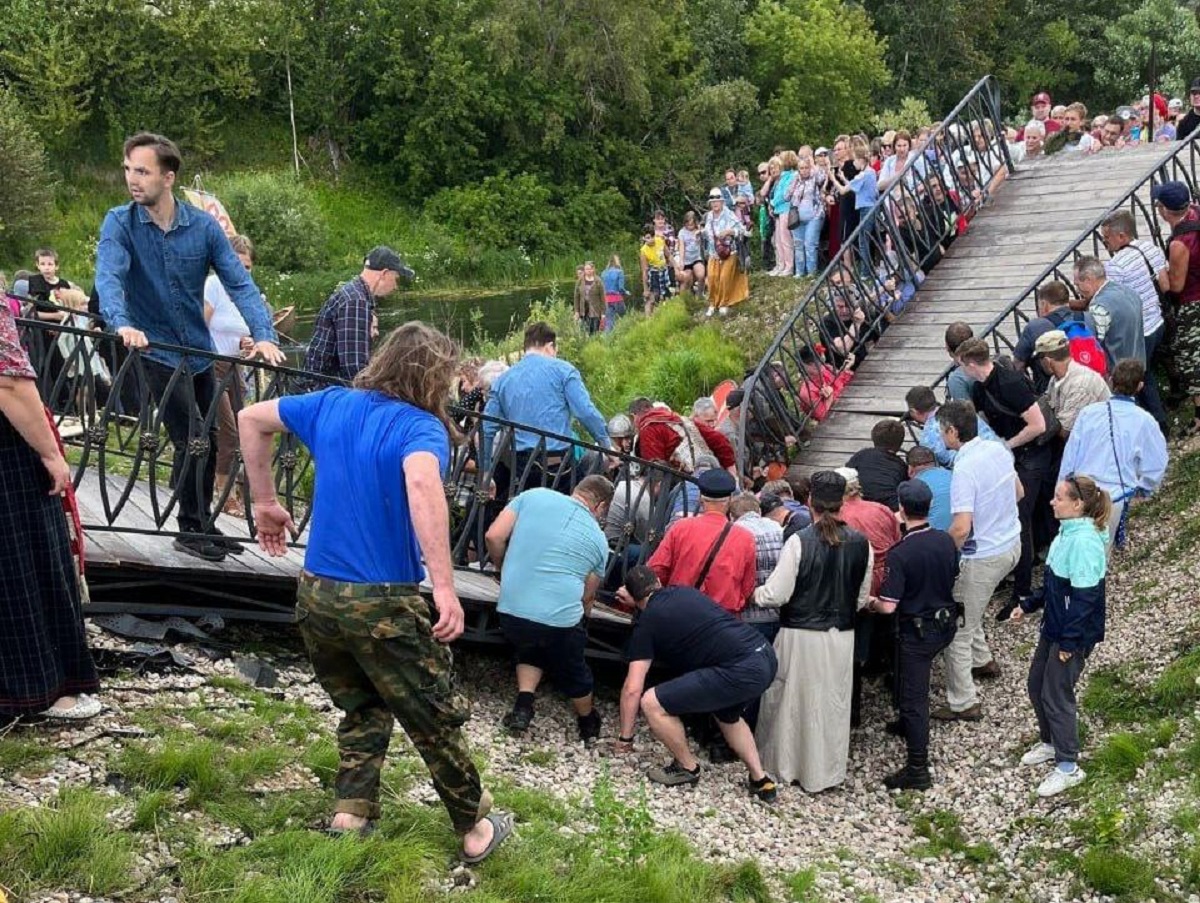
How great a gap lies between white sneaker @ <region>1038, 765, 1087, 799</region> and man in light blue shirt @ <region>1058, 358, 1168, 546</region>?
1.88m

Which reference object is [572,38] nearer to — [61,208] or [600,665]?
[61,208]

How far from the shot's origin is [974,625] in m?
7.39

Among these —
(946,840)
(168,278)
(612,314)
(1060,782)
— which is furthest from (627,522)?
(612,314)

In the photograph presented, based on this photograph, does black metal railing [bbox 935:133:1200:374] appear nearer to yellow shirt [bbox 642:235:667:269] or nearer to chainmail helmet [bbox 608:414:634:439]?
chainmail helmet [bbox 608:414:634:439]

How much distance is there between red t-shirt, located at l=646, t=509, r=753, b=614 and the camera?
6.68 m

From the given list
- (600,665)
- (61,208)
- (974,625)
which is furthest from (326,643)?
(61,208)

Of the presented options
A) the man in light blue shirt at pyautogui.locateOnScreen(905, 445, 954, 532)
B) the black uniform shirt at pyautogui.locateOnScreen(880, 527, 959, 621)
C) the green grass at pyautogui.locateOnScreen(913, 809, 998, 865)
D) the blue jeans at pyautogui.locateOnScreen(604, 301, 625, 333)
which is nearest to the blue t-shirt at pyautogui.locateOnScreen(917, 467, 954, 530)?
the man in light blue shirt at pyautogui.locateOnScreen(905, 445, 954, 532)

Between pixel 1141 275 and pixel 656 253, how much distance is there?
10414 millimetres

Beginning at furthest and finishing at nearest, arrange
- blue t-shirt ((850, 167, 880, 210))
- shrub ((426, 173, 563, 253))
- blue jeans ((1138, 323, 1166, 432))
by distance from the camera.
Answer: shrub ((426, 173, 563, 253)), blue t-shirt ((850, 167, 880, 210)), blue jeans ((1138, 323, 1166, 432))

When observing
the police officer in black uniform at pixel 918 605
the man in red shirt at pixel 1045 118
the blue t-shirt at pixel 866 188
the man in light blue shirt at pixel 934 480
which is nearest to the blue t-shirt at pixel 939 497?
the man in light blue shirt at pixel 934 480

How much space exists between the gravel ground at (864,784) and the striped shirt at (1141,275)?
2.30m

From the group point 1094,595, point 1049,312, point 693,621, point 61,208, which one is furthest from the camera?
point 61,208

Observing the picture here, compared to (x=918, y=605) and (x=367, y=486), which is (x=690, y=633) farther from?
(x=367, y=486)

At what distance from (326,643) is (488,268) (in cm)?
3547
